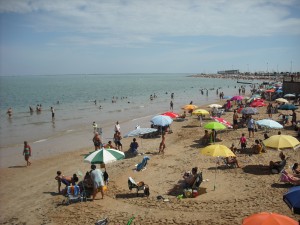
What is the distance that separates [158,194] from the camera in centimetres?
1033

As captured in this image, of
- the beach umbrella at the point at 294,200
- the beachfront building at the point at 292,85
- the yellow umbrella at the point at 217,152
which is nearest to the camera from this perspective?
the beach umbrella at the point at 294,200

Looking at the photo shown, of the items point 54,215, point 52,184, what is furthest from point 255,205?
point 52,184

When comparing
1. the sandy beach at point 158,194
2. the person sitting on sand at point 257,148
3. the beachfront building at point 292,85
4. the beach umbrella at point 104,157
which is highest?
the beachfront building at point 292,85

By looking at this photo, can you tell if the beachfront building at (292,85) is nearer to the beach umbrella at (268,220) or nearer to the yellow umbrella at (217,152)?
the yellow umbrella at (217,152)

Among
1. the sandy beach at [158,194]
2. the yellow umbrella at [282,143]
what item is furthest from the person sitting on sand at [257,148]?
the yellow umbrella at [282,143]

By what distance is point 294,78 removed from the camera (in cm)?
3575

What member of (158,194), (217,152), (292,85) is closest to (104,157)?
(158,194)

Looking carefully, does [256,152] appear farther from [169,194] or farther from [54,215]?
[54,215]

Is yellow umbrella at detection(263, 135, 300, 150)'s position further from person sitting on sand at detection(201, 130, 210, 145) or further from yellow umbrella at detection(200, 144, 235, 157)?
person sitting on sand at detection(201, 130, 210, 145)

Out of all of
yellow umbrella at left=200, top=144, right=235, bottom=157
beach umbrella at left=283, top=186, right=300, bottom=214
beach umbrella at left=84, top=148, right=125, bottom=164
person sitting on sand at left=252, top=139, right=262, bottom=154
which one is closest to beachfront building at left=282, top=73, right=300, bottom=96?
person sitting on sand at left=252, top=139, right=262, bottom=154

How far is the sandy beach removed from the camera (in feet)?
28.6

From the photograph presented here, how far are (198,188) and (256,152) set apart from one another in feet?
17.9

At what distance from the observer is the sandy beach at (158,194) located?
A: 28.6 feet

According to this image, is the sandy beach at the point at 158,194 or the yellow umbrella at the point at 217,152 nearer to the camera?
the sandy beach at the point at 158,194
